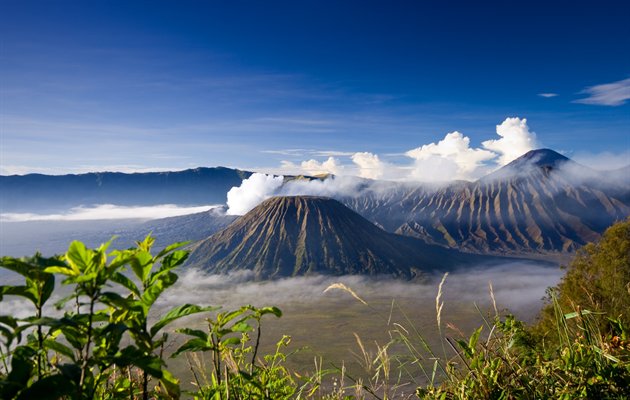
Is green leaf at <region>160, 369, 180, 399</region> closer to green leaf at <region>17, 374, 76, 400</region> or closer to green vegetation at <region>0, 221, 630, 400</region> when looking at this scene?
green vegetation at <region>0, 221, 630, 400</region>

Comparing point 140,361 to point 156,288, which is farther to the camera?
point 156,288

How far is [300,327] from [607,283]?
141229mm

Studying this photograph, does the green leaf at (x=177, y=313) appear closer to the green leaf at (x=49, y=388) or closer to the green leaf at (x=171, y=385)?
the green leaf at (x=171, y=385)

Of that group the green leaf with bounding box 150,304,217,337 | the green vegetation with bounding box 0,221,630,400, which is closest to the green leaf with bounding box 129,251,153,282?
the green vegetation with bounding box 0,221,630,400

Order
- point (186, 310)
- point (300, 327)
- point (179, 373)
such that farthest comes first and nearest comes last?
point (300, 327)
point (179, 373)
point (186, 310)

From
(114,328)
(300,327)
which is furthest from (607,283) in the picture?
(300,327)

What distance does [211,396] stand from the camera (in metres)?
2.37

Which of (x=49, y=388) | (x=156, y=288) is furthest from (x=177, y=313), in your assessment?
(x=49, y=388)

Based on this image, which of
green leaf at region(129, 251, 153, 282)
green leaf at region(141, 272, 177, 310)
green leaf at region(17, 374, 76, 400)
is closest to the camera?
green leaf at region(17, 374, 76, 400)

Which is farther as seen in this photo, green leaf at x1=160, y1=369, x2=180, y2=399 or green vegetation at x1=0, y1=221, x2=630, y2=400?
green leaf at x1=160, y1=369, x2=180, y2=399

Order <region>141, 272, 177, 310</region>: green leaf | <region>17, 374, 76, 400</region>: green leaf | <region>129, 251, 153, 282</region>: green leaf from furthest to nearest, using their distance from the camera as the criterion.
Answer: <region>141, 272, 177, 310</region>: green leaf
<region>129, 251, 153, 282</region>: green leaf
<region>17, 374, 76, 400</region>: green leaf

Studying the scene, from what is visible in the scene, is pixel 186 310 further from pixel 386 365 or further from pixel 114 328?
pixel 386 365

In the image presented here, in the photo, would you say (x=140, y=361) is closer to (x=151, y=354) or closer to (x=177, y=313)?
(x=151, y=354)

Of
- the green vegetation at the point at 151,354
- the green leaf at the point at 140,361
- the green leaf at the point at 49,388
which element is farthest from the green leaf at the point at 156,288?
the green leaf at the point at 49,388
